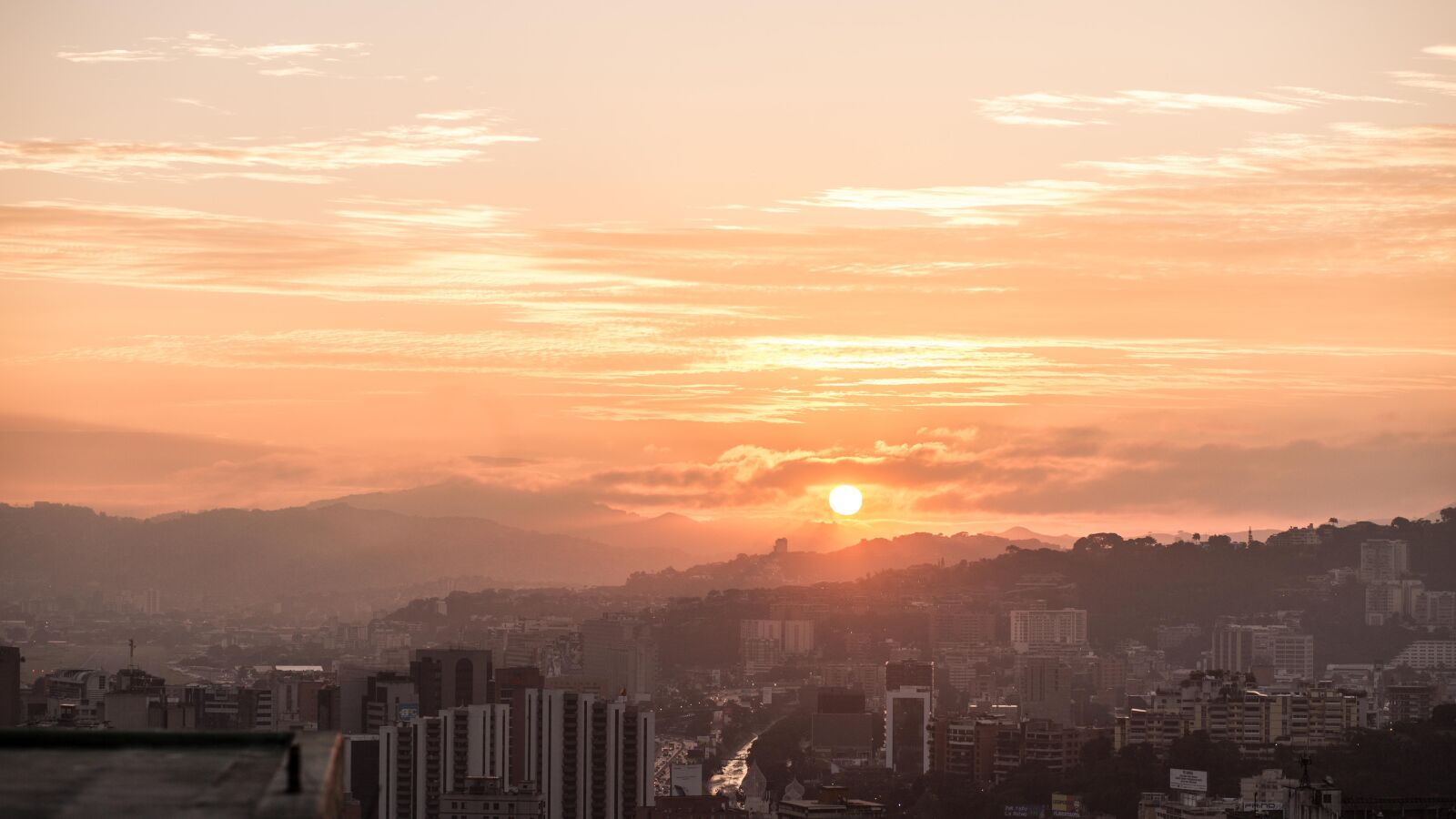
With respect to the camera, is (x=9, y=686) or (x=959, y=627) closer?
(x=9, y=686)

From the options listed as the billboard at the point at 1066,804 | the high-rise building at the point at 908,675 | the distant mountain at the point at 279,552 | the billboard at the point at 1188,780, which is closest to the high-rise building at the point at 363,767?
the billboard at the point at 1066,804

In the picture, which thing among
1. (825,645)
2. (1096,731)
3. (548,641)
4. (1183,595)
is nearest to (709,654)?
(825,645)

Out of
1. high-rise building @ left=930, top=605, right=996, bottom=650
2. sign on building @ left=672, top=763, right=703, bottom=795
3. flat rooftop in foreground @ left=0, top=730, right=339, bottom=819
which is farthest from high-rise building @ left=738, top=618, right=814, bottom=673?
flat rooftop in foreground @ left=0, top=730, right=339, bottom=819

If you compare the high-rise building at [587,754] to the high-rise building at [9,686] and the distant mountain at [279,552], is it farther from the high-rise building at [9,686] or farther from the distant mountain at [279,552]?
the distant mountain at [279,552]

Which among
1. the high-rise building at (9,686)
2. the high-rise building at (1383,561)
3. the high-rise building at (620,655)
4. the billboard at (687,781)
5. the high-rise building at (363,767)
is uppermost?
the high-rise building at (1383,561)

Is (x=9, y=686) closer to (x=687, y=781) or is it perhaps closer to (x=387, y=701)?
(x=387, y=701)

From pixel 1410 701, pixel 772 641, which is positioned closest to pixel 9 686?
pixel 1410 701
